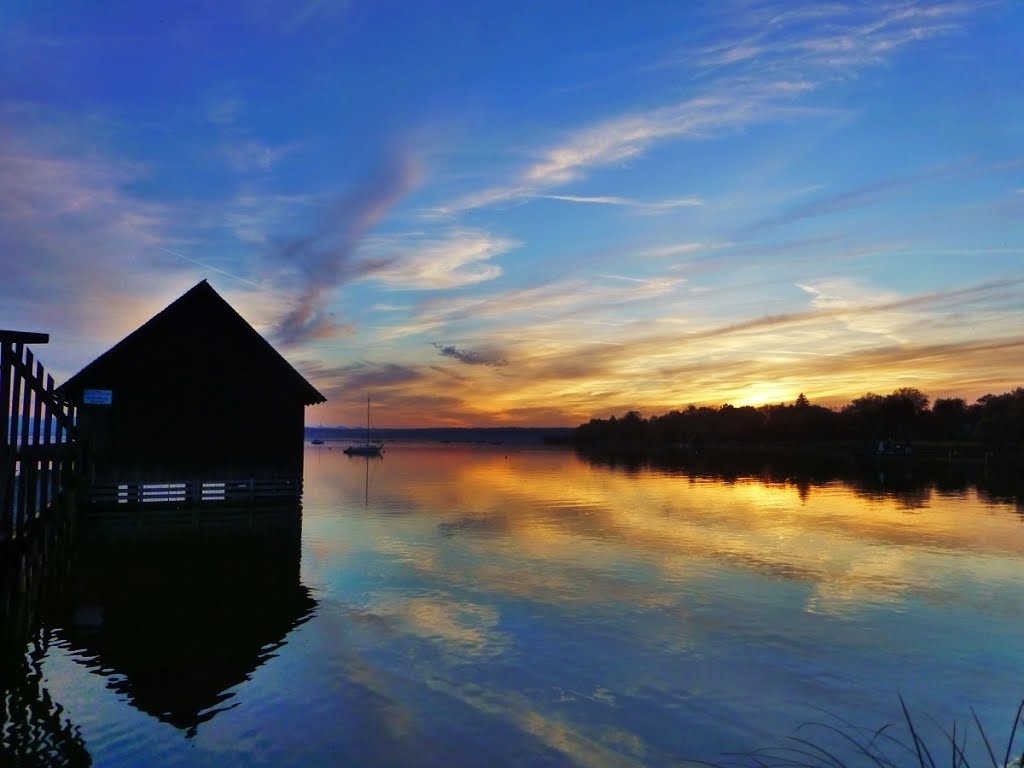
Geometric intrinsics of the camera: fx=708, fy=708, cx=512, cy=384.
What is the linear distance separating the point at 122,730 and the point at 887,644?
1377cm

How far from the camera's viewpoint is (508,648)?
13.5 meters

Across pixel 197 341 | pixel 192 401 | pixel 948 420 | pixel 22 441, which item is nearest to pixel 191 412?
pixel 192 401

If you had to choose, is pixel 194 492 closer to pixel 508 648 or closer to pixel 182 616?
pixel 182 616

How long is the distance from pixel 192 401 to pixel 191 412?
47cm

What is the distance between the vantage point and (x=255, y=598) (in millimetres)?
17172

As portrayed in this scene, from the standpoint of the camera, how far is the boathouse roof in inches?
1105

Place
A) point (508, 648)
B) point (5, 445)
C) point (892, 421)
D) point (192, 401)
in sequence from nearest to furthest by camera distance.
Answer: point (508, 648) → point (5, 445) → point (192, 401) → point (892, 421)

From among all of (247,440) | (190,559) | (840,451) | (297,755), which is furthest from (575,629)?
(840,451)

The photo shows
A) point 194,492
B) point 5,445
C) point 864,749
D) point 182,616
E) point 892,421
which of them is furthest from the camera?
point 892,421

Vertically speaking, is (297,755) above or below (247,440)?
below

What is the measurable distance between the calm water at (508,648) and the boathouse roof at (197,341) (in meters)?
7.92

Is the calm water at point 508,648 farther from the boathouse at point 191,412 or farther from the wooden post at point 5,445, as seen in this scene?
the boathouse at point 191,412

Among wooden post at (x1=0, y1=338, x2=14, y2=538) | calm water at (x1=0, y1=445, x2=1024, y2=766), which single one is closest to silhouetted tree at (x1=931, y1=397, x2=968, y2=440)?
calm water at (x1=0, y1=445, x2=1024, y2=766)

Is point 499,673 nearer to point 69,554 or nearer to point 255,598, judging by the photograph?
point 255,598
